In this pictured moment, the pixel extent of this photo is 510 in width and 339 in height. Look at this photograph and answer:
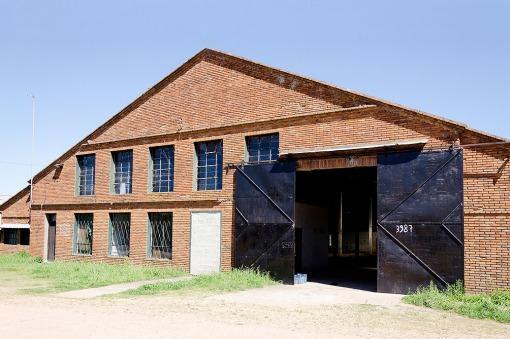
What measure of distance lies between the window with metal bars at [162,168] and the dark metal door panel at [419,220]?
919 cm

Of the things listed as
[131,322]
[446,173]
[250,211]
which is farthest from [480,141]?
[131,322]

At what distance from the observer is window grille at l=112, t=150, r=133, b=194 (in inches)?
888

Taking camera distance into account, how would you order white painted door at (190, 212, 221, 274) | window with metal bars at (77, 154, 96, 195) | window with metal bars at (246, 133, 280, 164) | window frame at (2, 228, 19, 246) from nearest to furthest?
window with metal bars at (246, 133, 280, 164) → white painted door at (190, 212, 221, 274) → window with metal bars at (77, 154, 96, 195) → window frame at (2, 228, 19, 246)

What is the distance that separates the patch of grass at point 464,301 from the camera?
11.2 metres

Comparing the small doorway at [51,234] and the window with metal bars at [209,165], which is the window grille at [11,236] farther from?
the window with metal bars at [209,165]

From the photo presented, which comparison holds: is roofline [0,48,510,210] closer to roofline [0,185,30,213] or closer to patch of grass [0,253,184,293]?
roofline [0,185,30,213]

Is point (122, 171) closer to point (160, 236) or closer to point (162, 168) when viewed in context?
point (162, 168)

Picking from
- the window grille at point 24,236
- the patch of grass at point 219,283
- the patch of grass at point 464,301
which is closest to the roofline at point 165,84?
the window grille at point 24,236

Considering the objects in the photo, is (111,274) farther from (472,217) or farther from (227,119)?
(472,217)

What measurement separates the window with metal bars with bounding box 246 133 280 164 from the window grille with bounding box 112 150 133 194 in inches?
254

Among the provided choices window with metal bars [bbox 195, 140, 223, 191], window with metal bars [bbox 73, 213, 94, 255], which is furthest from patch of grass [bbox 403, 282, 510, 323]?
window with metal bars [bbox 73, 213, 94, 255]

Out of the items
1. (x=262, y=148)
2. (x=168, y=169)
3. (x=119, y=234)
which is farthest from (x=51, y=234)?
(x=262, y=148)

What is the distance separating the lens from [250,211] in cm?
1803

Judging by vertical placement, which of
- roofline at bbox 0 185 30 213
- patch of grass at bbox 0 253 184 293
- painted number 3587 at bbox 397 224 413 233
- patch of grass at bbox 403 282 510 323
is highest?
roofline at bbox 0 185 30 213
